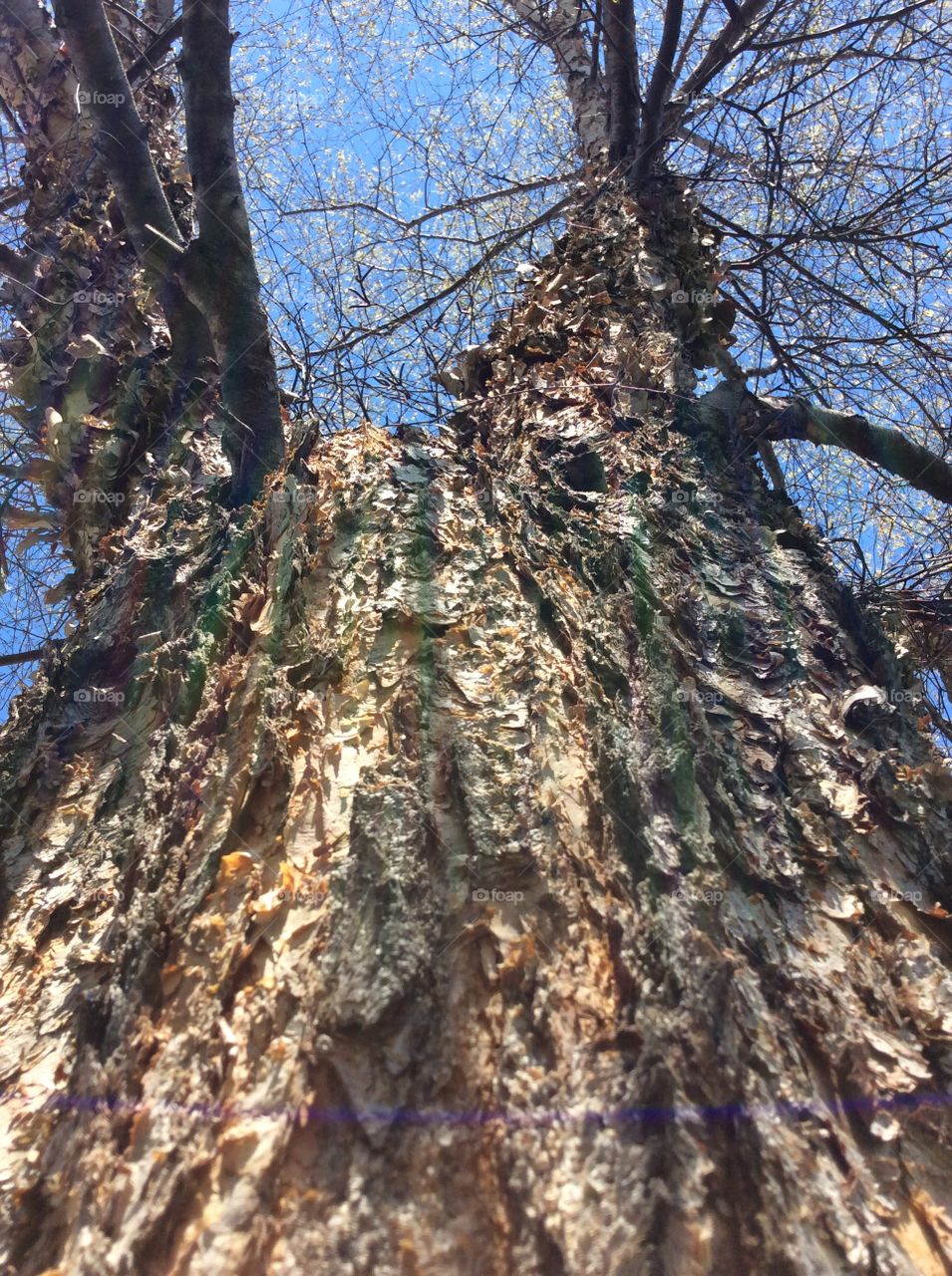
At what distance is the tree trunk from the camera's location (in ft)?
2.82

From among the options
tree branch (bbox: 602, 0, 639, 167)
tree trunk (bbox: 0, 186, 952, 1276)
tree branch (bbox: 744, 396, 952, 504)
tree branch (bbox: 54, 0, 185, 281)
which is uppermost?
tree branch (bbox: 602, 0, 639, 167)

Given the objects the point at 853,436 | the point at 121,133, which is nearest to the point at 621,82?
the point at 853,436

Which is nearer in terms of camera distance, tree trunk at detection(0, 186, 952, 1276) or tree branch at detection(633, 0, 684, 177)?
tree trunk at detection(0, 186, 952, 1276)

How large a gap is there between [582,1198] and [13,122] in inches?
189

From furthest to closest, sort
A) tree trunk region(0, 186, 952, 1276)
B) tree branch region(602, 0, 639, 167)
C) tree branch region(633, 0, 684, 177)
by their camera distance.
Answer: tree branch region(602, 0, 639, 167), tree branch region(633, 0, 684, 177), tree trunk region(0, 186, 952, 1276)

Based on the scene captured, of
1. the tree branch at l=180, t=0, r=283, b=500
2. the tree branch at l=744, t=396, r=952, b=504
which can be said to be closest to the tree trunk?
the tree branch at l=180, t=0, r=283, b=500

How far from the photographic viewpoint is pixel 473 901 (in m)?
1.12

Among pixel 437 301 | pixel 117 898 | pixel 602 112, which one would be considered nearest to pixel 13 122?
pixel 437 301

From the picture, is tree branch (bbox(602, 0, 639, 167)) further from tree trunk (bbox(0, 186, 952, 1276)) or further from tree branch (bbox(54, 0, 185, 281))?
tree trunk (bbox(0, 186, 952, 1276))

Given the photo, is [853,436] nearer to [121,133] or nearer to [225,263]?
[225,263]

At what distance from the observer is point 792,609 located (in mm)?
1804

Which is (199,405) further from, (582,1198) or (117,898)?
(582,1198)

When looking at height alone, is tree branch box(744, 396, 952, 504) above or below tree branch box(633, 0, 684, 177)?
below

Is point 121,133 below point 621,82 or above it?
below
